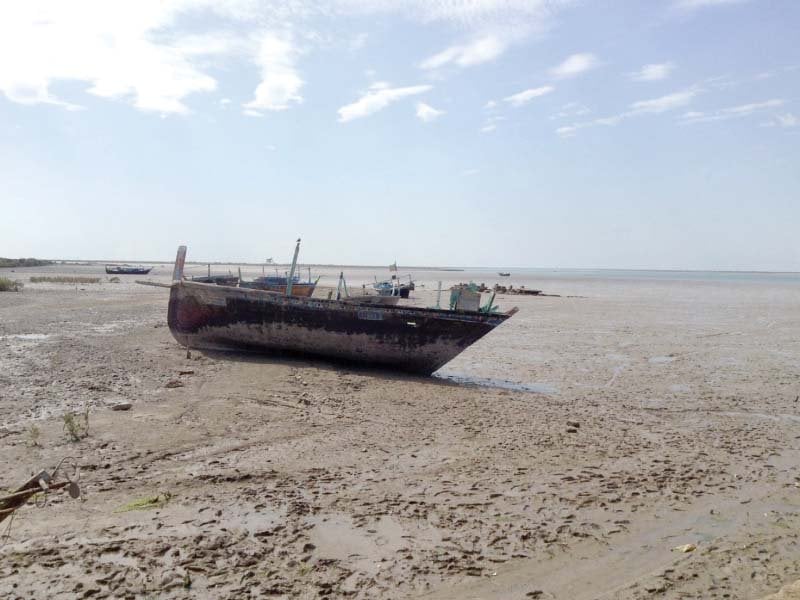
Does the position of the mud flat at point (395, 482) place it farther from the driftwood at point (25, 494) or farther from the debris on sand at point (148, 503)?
the driftwood at point (25, 494)

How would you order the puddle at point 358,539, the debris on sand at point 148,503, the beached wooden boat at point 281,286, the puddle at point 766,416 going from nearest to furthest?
1. the puddle at point 358,539
2. the debris on sand at point 148,503
3. the puddle at point 766,416
4. the beached wooden boat at point 281,286

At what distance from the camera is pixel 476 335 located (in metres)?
12.5

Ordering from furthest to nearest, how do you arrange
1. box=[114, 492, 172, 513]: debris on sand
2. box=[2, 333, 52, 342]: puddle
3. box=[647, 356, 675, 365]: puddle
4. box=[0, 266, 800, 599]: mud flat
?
box=[647, 356, 675, 365]: puddle → box=[2, 333, 52, 342]: puddle → box=[114, 492, 172, 513]: debris on sand → box=[0, 266, 800, 599]: mud flat

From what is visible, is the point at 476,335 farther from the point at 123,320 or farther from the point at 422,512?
the point at 123,320

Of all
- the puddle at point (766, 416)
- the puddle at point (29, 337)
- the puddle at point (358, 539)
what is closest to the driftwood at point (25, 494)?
the puddle at point (358, 539)

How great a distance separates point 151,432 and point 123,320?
14550 mm

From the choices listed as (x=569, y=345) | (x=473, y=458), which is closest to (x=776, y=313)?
(x=569, y=345)

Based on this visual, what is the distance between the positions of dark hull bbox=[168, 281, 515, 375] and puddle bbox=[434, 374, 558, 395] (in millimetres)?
454

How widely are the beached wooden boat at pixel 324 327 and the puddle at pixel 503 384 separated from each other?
0.46 metres

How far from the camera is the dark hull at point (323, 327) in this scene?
12.5 metres

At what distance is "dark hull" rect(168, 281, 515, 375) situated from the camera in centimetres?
1254

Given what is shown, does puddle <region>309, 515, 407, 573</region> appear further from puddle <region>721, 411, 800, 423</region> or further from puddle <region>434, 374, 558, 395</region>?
puddle <region>721, 411, 800, 423</region>

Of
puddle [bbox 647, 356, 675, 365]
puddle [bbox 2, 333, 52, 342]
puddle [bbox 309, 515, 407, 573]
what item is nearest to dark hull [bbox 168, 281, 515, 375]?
puddle [bbox 2, 333, 52, 342]

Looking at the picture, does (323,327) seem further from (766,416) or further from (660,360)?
(660,360)
